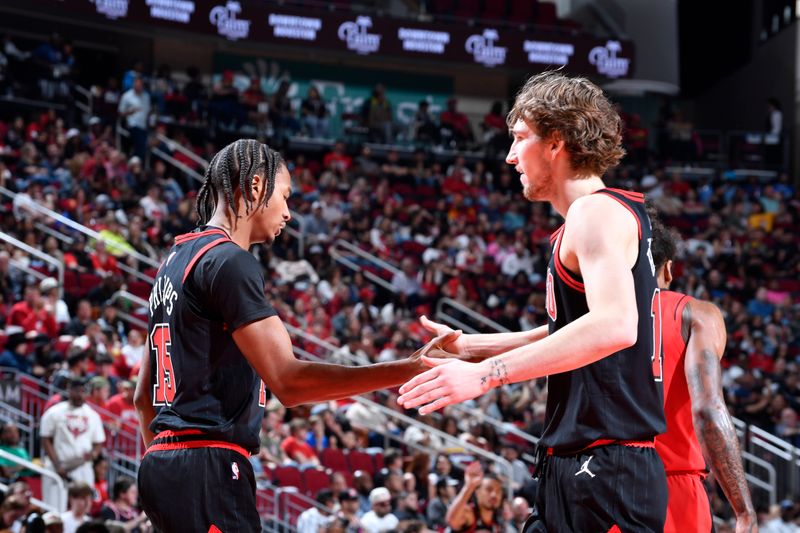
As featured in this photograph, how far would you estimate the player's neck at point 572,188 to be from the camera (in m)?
3.45

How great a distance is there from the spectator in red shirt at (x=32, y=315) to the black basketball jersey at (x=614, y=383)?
9.32m

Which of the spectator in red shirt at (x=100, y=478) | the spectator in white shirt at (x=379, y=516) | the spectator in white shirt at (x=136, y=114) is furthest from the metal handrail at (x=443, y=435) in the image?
the spectator in white shirt at (x=136, y=114)

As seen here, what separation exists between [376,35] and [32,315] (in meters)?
12.6

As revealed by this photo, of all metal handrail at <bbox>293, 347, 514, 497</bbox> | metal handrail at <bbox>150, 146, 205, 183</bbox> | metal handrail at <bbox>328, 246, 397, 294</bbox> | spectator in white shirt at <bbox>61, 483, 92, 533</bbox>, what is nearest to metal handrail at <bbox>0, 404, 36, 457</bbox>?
spectator in white shirt at <bbox>61, 483, 92, 533</bbox>

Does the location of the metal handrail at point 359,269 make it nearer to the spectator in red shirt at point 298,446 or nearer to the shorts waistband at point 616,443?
the spectator in red shirt at point 298,446

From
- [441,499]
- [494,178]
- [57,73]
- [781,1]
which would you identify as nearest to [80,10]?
[57,73]

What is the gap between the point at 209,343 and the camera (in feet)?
11.7

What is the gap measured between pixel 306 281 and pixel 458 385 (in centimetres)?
1286

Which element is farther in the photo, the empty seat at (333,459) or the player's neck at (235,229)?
the empty seat at (333,459)

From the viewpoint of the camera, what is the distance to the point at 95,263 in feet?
44.5

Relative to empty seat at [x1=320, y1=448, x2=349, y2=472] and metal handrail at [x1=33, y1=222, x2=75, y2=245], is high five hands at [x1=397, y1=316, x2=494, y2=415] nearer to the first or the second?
empty seat at [x1=320, y1=448, x2=349, y2=472]

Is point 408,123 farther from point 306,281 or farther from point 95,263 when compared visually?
point 95,263

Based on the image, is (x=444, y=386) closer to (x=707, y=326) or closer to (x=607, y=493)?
(x=607, y=493)

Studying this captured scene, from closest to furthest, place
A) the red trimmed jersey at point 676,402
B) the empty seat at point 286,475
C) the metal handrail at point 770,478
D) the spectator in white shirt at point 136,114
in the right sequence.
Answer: the red trimmed jersey at point 676,402
the empty seat at point 286,475
the metal handrail at point 770,478
the spectator in white shirt at point 136,114
